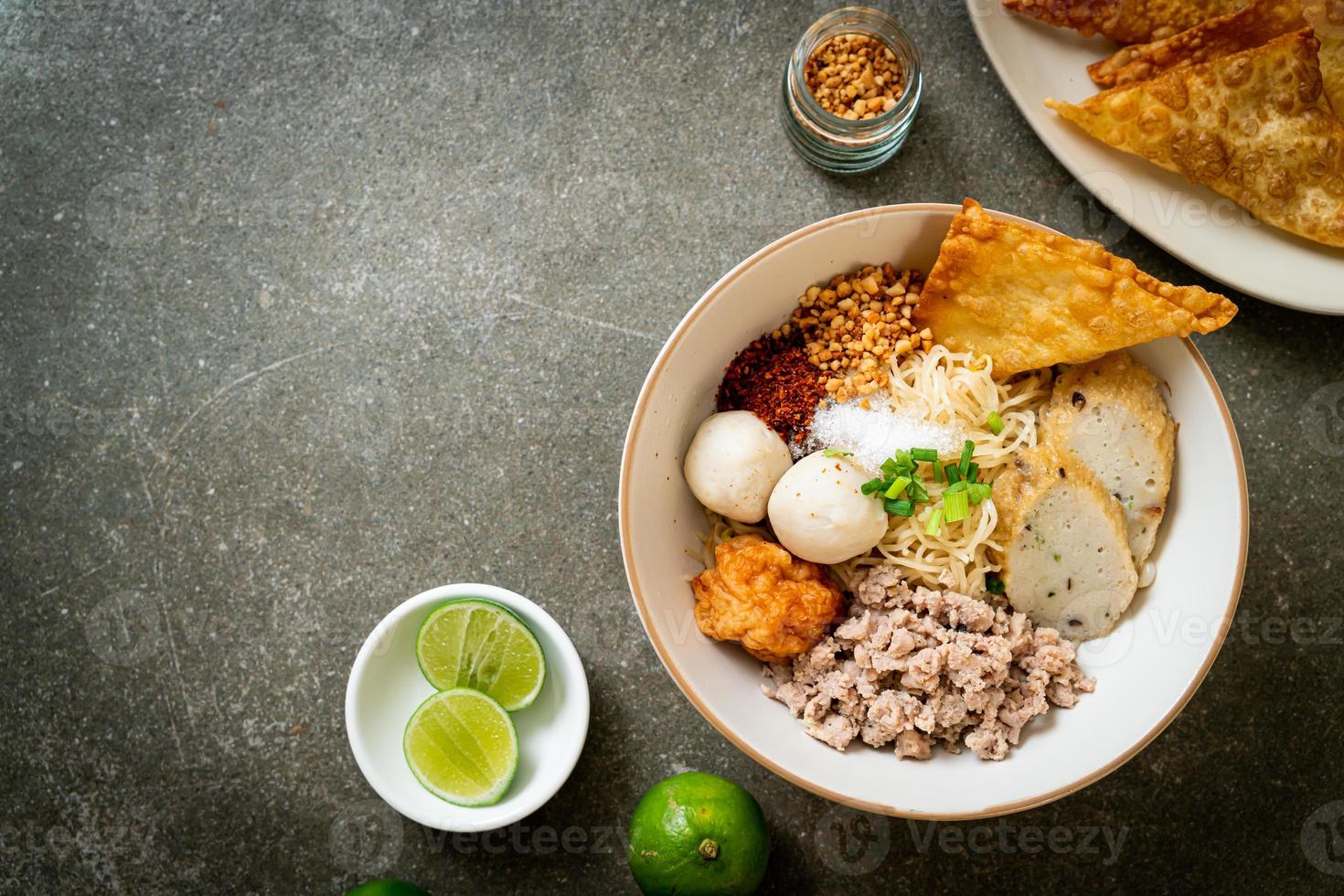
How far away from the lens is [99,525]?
98.5 inches

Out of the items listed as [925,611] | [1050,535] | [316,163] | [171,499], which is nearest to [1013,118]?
[1050,535]

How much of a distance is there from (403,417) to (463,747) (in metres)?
0.88

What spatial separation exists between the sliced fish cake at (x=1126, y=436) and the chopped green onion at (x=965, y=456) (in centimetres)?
21

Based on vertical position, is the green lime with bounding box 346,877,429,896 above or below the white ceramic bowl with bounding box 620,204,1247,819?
below

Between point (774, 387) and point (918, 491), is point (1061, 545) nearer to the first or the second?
point (918, 491)

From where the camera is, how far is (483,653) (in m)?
2.21

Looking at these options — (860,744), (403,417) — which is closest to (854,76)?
(403,417)

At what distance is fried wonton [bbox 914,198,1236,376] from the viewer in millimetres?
1992

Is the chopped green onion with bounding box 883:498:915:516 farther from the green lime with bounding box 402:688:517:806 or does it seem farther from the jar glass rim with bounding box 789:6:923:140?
the green lime with bounding box 402:688:517:806

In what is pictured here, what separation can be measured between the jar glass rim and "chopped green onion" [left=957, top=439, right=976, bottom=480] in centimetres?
82

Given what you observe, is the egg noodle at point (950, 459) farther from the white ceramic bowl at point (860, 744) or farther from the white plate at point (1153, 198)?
the white plate at point (1153, 198)

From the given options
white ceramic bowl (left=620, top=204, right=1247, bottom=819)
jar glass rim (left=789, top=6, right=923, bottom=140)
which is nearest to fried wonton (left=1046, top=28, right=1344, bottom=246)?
jar glass rim (left=789, top=6, right=923, bottom=140)

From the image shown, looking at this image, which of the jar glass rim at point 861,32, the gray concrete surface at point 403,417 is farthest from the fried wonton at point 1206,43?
the jar glass rim at point 861,32

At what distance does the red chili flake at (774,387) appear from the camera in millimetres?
2166
